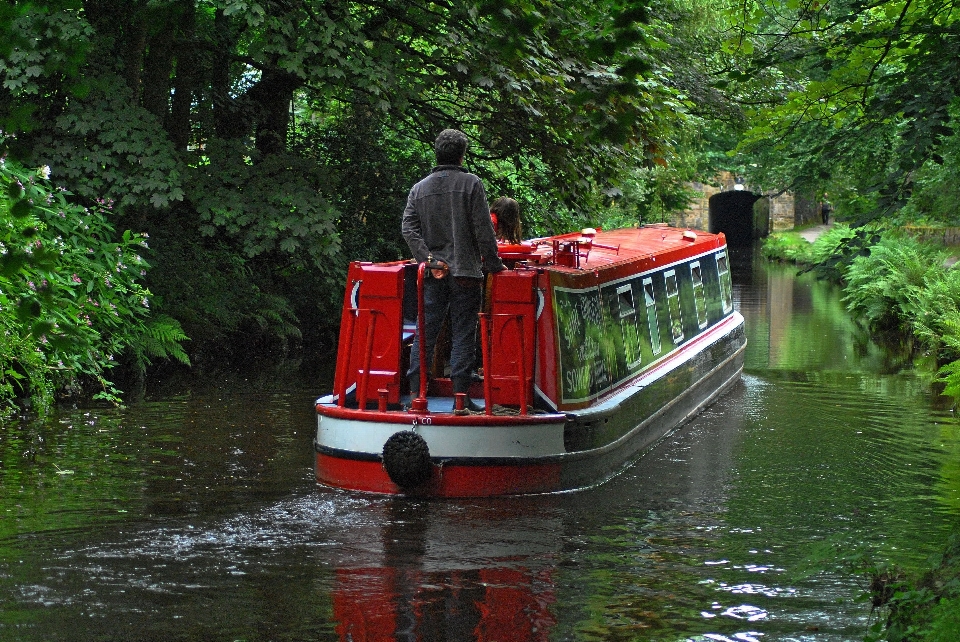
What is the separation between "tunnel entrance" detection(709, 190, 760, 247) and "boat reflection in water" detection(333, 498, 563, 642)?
4932cm

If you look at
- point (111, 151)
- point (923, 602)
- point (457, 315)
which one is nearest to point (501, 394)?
point (457, 315)

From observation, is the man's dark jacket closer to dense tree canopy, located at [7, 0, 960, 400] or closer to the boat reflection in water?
dense tree canopy, located at [7, 0, 960, 400]

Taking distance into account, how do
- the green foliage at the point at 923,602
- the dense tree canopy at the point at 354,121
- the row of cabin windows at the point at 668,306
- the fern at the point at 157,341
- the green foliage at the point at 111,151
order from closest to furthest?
1. the green foliage at the point at 923,602
2. the dense tree canopy at the point at 354,121
3. the row of cabin windows at the point at 668,306
4. the green foliage at the point at 111,151
5. the fern at the point at 157,341

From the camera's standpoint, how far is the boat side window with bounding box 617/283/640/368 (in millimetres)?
10609

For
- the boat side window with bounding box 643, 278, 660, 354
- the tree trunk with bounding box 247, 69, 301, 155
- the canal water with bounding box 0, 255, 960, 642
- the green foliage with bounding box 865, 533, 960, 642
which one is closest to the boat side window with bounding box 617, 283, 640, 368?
the boat side window with bounding box 643, 278, 660, 354

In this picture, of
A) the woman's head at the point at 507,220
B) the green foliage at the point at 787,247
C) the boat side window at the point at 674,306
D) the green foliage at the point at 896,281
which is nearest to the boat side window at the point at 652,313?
the boat side window at the point at 674,306

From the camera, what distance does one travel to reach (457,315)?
28.1 ft

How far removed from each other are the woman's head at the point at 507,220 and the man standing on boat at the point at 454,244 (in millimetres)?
1206

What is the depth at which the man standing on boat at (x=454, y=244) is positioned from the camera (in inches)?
333

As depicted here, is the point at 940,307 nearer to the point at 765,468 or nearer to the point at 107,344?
the point at 765,468

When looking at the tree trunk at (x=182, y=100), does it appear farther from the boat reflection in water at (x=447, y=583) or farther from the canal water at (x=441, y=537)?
the boat reflection in water at (x=447, y=583)

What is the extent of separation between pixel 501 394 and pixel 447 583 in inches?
86.5

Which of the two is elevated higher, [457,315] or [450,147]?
[450,147]

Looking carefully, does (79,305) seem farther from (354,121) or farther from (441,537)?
(354,121)
